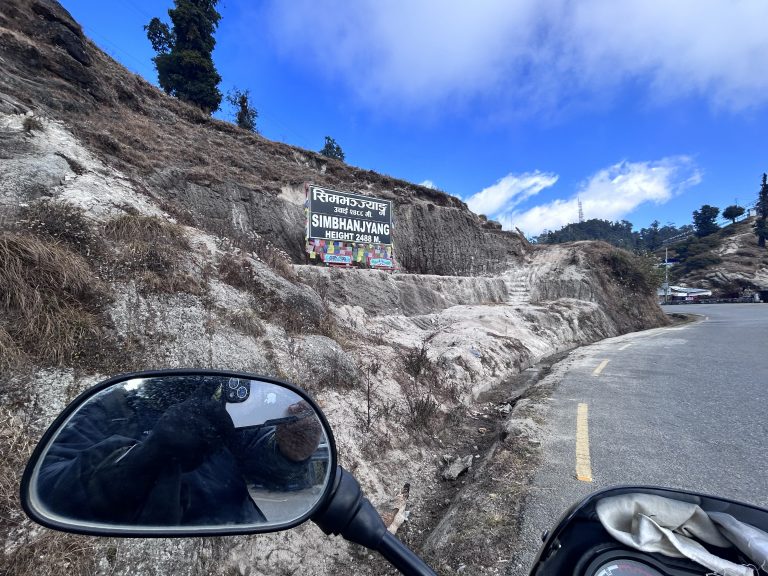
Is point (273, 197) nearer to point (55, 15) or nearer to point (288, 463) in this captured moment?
point (55, 15)

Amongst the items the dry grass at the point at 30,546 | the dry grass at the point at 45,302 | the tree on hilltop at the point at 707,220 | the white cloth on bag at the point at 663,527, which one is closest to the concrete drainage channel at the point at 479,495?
the white cloth on bag at the point at 663,527

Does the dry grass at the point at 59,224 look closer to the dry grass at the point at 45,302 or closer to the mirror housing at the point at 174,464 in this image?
the dry grass at the point at 45,302

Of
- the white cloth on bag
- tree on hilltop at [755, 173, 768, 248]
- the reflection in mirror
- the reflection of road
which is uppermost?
tree on hilltop at [755, 173, 768, 248]

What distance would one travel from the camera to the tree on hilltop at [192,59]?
27594 millimetres

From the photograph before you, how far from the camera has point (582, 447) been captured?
449cm

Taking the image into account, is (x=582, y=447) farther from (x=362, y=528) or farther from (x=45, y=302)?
(x=45, y=302)

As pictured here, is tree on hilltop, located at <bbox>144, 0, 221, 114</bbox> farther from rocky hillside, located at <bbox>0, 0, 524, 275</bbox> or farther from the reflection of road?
the reflection of road

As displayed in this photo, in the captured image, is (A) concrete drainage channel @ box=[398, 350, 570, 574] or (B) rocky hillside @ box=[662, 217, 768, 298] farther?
(B) rocky hillside @ box=[662, 217, 768, 298]

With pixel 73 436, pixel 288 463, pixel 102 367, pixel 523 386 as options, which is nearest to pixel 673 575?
pixel 288 463

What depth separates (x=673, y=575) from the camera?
1.17m

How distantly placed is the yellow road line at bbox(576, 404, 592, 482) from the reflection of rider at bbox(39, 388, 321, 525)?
3.42 m

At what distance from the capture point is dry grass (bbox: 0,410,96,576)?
7.75 feet

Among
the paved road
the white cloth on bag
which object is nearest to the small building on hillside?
the paved road

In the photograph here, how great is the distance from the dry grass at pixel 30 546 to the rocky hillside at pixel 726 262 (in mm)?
83773
